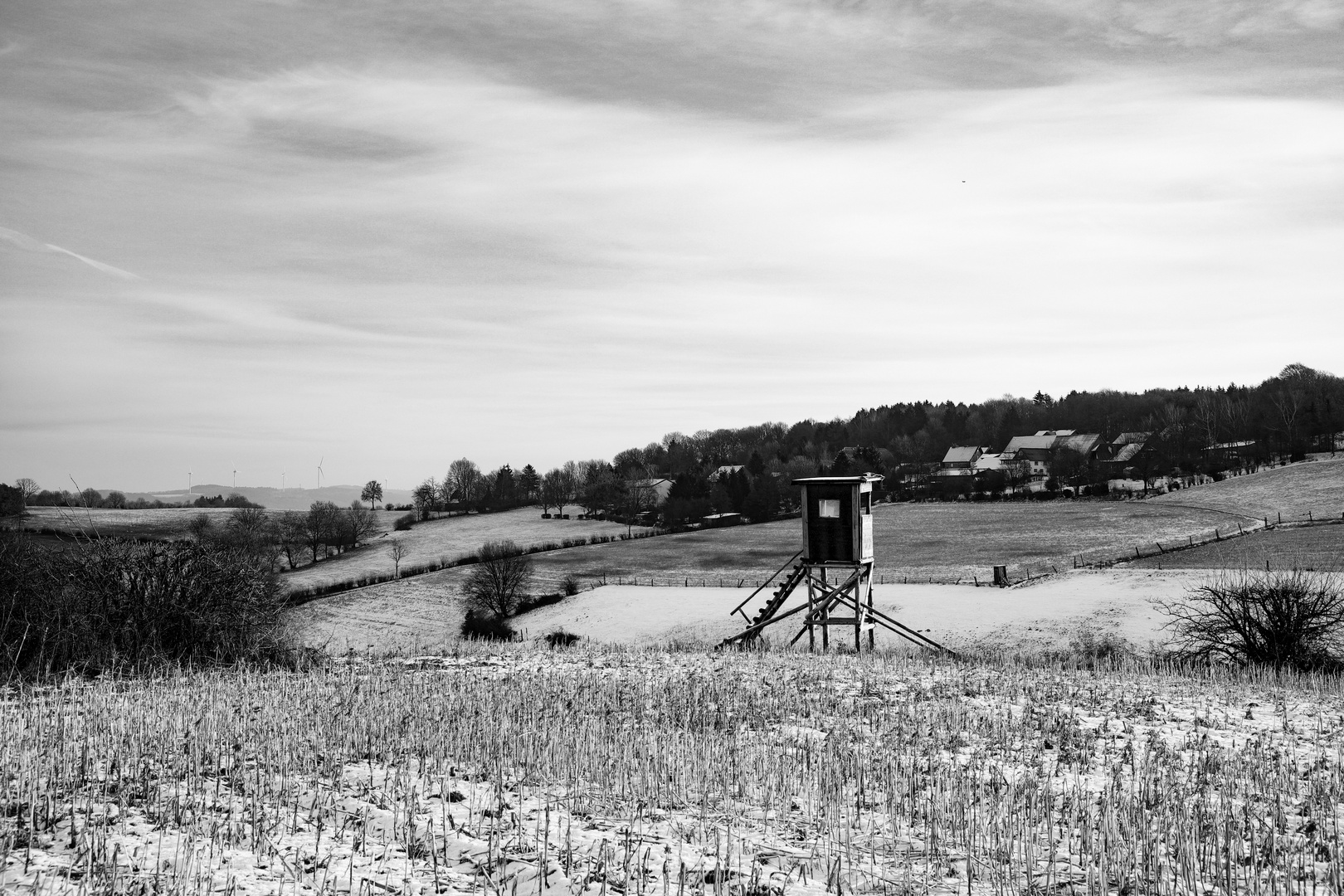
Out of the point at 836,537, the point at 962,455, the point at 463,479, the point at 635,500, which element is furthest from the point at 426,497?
the point at 836,537

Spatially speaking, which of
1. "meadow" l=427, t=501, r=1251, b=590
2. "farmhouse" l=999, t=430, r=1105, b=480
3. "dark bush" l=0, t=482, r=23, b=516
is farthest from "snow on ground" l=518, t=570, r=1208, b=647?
"farmhouse" l=999, t=430, r=1105, b=480

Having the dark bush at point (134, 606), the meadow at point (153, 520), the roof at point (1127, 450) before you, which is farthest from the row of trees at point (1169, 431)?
the dark bush at point (134, 606)

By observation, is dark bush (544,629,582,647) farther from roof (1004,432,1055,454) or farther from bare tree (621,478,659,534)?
roof (1004,432,1055,454)

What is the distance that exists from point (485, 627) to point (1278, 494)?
7644 centimetres

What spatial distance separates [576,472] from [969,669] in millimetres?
166293

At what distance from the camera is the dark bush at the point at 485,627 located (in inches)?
2151

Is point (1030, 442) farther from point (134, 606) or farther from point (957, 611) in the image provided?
point (134, 606)

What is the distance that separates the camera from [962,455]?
554 ft

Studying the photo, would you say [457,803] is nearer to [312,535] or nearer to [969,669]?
[969,669]

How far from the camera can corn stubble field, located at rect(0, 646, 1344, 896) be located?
738 cm

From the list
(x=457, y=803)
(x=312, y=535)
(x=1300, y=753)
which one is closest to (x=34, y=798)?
(x=457, y=803)

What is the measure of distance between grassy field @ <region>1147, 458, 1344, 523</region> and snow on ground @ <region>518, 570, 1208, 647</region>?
34.3 meters

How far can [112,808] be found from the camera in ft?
27.3

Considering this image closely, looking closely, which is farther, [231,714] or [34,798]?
[231,714]
